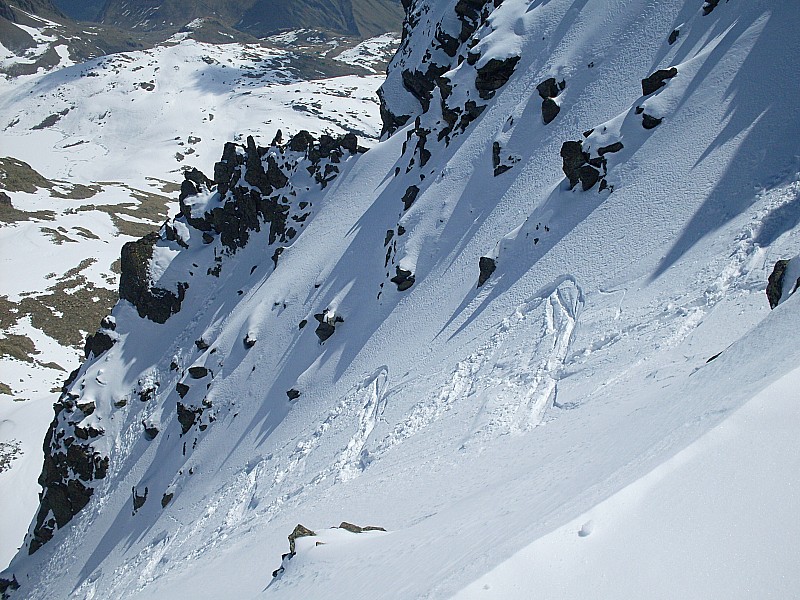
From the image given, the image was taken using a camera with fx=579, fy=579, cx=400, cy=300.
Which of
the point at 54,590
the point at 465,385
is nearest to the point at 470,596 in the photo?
the point at 465,385

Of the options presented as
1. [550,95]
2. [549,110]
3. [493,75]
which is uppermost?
[493,75]

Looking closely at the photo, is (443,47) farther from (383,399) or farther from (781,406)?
(781,406)

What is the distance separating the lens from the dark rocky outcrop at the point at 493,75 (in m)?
29.0

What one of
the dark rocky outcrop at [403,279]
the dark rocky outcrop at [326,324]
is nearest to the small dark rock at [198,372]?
the dark rocky outcrop at [326,324]

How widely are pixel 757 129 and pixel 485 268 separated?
9.11 meters

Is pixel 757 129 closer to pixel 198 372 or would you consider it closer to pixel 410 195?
pixel 410 195

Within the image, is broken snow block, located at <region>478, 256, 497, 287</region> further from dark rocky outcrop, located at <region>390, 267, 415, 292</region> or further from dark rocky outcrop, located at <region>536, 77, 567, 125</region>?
dark rocky outcrop, located at <region>536, 77, 567, 125</region>

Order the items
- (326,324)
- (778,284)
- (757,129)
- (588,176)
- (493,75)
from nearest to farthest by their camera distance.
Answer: (778,284), (757,129), (588,176), (326,324), (493,75)

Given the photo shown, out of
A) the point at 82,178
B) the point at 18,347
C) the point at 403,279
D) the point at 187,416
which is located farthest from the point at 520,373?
the point at 82,178

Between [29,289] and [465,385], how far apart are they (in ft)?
221

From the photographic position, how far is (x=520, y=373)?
50.9ft


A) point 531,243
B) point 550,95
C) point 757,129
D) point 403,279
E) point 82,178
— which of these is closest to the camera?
point 757,129

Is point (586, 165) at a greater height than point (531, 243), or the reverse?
point (586, 165)

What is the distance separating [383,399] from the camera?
20.5m
